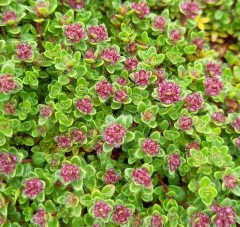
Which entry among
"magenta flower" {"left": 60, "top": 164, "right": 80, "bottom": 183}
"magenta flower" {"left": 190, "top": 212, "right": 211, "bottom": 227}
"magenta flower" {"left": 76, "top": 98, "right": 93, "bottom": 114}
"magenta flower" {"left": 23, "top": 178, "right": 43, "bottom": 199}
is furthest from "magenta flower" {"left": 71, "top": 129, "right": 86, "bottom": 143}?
"magenta flower" {"left": 190, "top": 212, "right": 211, "bottom": 227}

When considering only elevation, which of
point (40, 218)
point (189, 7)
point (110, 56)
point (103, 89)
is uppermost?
point (189, 7)

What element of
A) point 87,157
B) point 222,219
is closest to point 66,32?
point 87,157

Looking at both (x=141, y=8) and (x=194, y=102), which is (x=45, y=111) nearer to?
(x=194, y=102)

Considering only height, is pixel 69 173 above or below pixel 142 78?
below

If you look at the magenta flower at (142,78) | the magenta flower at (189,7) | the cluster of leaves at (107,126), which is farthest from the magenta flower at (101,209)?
the magenta flower at (189,7)

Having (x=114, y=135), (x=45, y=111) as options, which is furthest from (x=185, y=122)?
(x=45, y=111)

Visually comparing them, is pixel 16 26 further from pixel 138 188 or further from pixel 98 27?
pixel 138 188

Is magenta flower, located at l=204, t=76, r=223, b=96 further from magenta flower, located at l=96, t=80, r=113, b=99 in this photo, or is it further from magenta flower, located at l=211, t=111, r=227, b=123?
magenta flower, located at l=96, t=80, r=113, b=99
